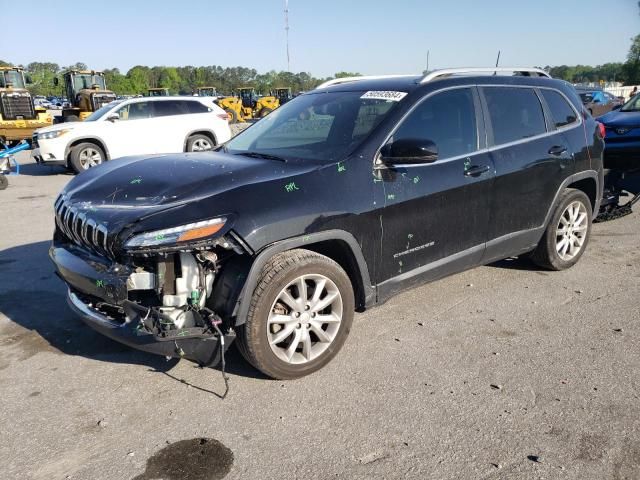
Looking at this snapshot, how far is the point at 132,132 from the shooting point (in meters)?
12.6

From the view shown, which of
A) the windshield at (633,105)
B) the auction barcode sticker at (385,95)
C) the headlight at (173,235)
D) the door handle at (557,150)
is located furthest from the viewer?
the windshield at (633,105)

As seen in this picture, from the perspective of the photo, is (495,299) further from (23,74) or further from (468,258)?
(23,74)

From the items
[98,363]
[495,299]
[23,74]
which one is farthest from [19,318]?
[23,74]

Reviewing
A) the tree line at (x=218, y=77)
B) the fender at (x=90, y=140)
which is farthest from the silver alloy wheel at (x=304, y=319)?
the tree line at (x=218, y=77)

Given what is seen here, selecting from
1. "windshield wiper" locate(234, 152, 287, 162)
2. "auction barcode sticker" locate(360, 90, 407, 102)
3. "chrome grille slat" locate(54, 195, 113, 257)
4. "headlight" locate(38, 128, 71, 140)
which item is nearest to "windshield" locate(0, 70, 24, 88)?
"headlight" locate(38, 128, 71, 140)

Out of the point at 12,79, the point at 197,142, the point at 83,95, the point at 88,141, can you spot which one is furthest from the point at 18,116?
the point at 197,142

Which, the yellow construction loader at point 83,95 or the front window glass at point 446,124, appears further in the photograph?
the yellow construction loader at point 83,95

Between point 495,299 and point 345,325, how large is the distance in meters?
1.76

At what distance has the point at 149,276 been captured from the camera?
2.90 meters

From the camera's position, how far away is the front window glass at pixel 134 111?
496 inches

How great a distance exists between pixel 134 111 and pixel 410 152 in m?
10.9

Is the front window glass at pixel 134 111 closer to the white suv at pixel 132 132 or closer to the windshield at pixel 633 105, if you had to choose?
the white suv at pixel 132 132

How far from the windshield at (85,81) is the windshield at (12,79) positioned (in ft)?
9.97

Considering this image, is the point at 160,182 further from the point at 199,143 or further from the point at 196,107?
the point at 196,107
